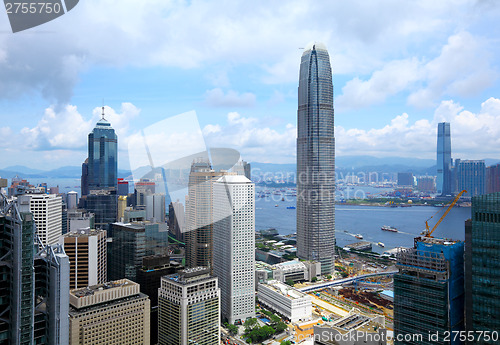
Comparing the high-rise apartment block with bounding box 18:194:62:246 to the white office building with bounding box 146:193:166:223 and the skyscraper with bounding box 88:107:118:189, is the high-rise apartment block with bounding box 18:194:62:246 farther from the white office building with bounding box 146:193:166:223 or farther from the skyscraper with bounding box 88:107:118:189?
the skyscraper with bounding box 88:107:118:189

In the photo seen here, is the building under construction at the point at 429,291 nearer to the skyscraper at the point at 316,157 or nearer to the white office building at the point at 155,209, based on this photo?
the skyscraper at the point at 316,157

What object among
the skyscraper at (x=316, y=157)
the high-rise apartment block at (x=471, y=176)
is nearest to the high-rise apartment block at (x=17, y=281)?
the skyscraper at (x=316, y=157)

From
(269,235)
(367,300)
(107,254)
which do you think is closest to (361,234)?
(269,235)

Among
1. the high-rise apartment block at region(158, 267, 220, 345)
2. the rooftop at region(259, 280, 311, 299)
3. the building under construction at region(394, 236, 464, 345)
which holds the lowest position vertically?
the rooftop at region(259, 280, 311, 299)

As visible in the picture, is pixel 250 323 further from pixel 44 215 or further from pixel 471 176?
pixel 471 176

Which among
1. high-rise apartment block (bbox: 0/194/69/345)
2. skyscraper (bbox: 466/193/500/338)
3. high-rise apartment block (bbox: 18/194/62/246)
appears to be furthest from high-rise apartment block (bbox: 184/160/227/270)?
skyscraper (bbox: 466/193/500/338)

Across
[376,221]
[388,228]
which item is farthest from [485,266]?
[376,221]
